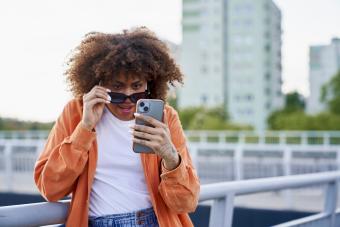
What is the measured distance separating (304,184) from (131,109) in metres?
2.26

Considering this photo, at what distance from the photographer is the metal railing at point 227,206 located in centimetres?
241

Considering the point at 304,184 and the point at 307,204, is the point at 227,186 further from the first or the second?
the point at 307,204

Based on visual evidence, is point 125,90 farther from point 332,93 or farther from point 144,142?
point 332,93

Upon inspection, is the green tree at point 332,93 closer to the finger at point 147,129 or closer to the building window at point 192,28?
the building window at point 192,28

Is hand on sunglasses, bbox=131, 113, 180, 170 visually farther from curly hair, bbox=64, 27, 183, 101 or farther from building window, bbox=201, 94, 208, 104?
building window, bbox=201, 94, 208, 104

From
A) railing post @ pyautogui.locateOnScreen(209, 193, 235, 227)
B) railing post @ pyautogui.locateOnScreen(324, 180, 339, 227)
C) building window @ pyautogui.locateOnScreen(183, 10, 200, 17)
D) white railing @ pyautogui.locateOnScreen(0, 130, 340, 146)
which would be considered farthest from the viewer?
building window @ pyautogui.locateOnScreen(183, 10, 200, 17)

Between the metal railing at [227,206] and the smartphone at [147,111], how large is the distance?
0.46 m

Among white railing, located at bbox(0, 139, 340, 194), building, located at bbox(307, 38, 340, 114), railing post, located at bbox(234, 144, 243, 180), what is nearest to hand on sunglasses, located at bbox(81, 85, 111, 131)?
white railing, located at bbox(0, 139, 340, 194)

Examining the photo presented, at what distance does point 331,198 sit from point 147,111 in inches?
124

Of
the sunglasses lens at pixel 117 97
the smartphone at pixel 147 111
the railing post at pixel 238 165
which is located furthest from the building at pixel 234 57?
the smartphone at pixel 147 111

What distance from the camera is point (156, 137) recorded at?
2.41 meters

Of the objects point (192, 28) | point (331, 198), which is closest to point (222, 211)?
point (331, 198)

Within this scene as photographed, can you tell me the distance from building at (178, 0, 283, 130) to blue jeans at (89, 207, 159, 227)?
87039 millimetres

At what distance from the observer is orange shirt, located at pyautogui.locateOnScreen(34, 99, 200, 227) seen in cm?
244
